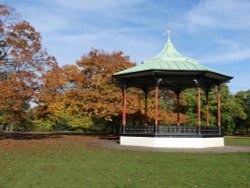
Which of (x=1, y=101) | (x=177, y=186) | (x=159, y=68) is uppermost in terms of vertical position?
(x=159, y=68)

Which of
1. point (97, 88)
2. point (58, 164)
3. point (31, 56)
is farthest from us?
point (97, 88)

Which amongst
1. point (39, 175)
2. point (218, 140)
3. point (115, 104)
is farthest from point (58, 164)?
point (115, 104)

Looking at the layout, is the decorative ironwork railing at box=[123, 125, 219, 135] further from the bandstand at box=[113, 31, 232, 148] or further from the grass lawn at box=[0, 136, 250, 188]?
the grass lawn at box=[0, 136, 250, 188]

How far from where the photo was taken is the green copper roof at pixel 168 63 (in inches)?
907

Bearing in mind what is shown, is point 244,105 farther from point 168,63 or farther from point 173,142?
point 173,142

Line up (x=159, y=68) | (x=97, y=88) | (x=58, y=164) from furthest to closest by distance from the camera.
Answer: (x=97, y=88), (x=159, y=68), (x=58, y=164)

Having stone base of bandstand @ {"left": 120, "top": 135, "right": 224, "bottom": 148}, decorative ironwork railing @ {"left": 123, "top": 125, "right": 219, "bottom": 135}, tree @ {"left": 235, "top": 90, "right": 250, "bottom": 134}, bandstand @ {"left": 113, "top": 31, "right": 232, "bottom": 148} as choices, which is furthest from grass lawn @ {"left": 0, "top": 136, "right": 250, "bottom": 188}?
tree @ {"left": 235, "top": 90, "right": 250, "bottom": 134}

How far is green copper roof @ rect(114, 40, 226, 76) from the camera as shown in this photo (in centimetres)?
2303

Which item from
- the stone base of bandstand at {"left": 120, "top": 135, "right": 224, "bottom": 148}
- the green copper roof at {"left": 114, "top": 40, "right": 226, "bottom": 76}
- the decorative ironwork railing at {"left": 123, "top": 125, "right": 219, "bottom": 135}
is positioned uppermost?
the green copper roof at {"left": 114, "top": 40, "right": 226, "bottom": 76}

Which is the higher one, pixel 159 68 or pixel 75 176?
pixel 159 68

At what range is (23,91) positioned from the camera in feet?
78.1

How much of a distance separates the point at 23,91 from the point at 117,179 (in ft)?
54.0

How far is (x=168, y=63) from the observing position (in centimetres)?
2433

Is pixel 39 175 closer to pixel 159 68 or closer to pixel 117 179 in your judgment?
pixel 117 179
